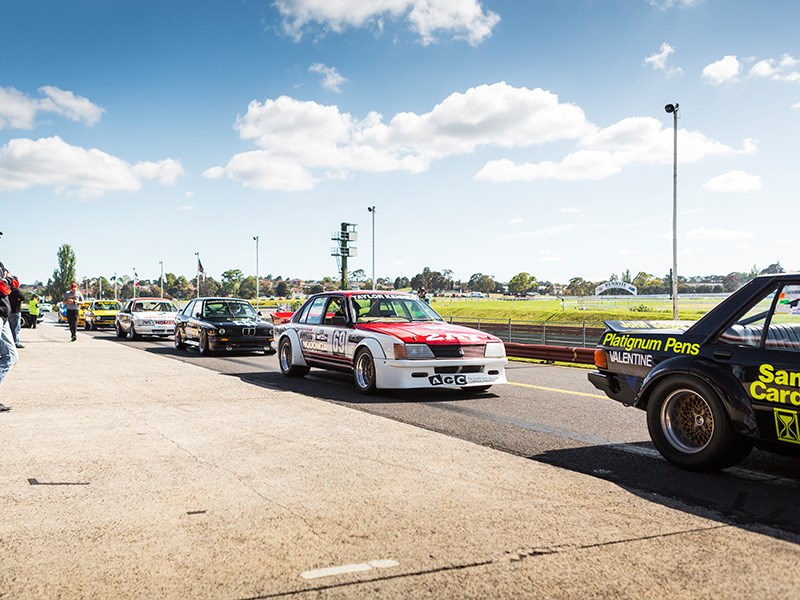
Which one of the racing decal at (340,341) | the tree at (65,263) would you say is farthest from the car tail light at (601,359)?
the tree at (65,263)

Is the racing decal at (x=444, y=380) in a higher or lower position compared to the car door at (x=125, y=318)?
lower

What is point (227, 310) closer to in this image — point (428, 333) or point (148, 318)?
point (148, 318)

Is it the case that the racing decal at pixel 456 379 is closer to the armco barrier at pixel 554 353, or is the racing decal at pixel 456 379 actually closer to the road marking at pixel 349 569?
the armco barrier at pixel 554 353

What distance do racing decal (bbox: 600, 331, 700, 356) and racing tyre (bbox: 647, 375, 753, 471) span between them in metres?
0.24

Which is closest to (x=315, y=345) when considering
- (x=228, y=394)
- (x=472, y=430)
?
(x=228, y=394)

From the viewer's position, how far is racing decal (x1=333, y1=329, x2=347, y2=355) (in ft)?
34.2

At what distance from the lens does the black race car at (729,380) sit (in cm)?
472

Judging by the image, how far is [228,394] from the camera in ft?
31.4

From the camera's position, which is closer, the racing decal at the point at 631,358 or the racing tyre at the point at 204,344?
the racing decal at the point at 631,358

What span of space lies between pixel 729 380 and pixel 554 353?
37.2 feet

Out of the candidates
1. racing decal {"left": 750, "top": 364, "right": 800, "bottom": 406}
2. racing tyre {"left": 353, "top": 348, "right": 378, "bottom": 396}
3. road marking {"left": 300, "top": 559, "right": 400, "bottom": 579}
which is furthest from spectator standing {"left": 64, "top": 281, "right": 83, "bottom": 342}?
racing decal {"left": 750, "top": 364, "right": 800, "bottom": 406}

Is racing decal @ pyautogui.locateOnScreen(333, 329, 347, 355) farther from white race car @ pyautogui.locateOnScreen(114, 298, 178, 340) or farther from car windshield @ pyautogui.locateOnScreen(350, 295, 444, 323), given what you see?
white race car @ pyautogui.locateOnScreen(114, 298, 178, 340)

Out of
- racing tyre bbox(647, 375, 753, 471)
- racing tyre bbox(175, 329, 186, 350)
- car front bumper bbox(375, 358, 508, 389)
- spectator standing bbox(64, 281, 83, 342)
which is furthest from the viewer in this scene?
spectator standing bbox(64, 281, 83, 342)

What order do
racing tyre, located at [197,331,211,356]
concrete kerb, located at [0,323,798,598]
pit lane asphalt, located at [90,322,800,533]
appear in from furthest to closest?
racing tyre, located at [197,331,211,356], pit lane asphalt, located at [90,322,800,533], concrete kerb, located at [0,323,798,598]
